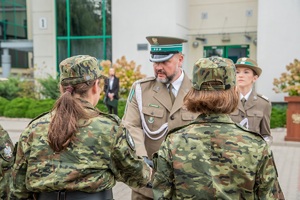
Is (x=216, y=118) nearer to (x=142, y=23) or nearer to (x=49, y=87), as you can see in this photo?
(x=49, y=87)

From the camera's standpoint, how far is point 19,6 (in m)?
30.0

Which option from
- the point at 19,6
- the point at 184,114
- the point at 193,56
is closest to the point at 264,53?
the point at 193,56

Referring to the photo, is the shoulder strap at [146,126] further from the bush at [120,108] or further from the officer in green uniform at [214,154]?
the bush at [120,108]

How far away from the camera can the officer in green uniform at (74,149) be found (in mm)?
2000

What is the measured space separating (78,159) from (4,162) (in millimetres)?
1000

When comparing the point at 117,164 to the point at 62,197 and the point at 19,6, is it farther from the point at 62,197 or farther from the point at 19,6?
the point at 19,6

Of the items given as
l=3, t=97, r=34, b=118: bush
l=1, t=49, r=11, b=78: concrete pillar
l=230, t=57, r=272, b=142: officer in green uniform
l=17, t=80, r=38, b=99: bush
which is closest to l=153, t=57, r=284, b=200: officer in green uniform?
l=230, t=57, r=272, b=142: officer in green uniform

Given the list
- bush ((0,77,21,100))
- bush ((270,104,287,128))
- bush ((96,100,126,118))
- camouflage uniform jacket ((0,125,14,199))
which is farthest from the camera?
bush ((0,77,21,100))

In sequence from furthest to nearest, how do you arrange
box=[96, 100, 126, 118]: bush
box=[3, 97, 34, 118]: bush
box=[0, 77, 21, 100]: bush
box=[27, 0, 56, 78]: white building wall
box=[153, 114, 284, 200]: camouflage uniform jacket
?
box=[27, 0, 56, 78]: white building wall → box=[0, 77, 21, 100]: bush → box=[3, 97, 34, 118]: bush → box=[96, 100, 126, 118]: bush → box=[153, 114, 284, 200]: camouflage uniform jacket

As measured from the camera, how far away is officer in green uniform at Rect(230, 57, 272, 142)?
3.24 m

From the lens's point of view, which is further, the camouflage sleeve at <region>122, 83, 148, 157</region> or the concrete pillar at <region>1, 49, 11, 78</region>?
the concrete pillar at <region>1, 49, 11, 78</region>

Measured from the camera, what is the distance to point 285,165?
24.4ft

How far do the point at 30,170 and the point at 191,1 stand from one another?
16694mm

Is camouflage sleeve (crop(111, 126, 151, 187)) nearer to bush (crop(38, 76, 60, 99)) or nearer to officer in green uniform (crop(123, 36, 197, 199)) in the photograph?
officer in green uniform (crop(123, 36, 197, 199))
